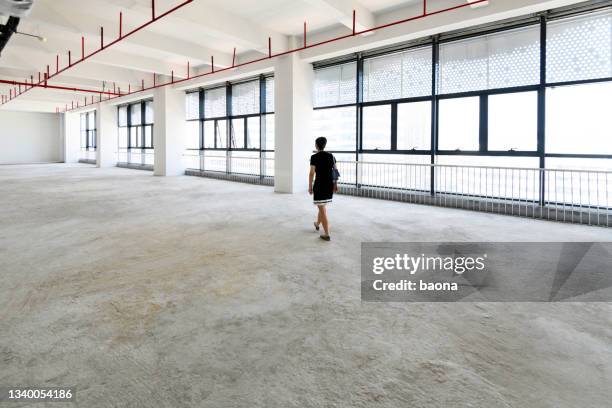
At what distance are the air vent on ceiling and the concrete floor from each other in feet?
10.4

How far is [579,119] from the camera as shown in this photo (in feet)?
22.3

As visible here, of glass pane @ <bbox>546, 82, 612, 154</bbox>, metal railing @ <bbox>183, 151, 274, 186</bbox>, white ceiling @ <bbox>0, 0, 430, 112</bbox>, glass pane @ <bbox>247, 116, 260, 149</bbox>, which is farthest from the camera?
glass pane @ <bbox>247, 116, 260, 149</bbox>

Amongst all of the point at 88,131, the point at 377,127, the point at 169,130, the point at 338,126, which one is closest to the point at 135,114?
the point at 169,130

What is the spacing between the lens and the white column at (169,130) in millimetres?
15406

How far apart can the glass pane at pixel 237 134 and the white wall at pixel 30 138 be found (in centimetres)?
1906

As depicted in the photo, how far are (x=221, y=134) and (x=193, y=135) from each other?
2.12 m

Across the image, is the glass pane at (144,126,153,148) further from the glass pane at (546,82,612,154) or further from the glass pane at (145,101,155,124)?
the glass pane at (546,82,612,154)

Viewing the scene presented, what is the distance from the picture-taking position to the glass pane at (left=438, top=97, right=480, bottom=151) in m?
8.09

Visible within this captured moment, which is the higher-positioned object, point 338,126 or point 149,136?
point 149,136

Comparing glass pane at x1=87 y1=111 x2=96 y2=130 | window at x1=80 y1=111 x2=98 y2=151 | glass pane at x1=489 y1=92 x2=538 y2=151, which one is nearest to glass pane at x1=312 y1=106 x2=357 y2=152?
glass pane at x1=489 y1=92 x2=538 y2=151

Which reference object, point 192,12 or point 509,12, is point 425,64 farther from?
point 192,12

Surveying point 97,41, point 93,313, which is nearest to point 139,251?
point 93,313

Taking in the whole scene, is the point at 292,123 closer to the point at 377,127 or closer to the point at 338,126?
the point at 338,126

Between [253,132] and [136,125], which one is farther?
[136,125]
